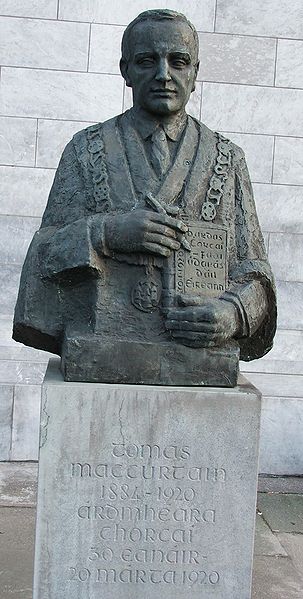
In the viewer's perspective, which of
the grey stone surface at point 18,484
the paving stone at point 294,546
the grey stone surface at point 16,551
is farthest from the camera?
the grey stone surface at point 18,484

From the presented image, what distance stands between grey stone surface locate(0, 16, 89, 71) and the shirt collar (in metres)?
3.08

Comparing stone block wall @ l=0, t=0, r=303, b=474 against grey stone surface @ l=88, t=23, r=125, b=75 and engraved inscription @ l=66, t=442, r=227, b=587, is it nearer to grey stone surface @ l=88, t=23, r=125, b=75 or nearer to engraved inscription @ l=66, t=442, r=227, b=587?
grey stone surface @ l=88, t=23, r=125, b=75

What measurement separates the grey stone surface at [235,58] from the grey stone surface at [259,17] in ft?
0.23

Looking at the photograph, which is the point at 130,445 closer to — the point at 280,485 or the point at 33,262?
the point at 33,262

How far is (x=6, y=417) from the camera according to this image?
258 inches

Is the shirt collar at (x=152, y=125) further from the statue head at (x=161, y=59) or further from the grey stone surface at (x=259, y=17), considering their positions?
the grey stone surface at (x=259, y=17)

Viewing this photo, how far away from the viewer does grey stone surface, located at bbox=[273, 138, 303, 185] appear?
6.82 meters

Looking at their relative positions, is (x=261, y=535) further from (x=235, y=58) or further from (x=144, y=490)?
(x=235, y=58)

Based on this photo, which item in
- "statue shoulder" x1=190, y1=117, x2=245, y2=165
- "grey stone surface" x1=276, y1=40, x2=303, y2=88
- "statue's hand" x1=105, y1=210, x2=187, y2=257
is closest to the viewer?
"statue's hand" x1=105, y1=210, x2=187, y2=257

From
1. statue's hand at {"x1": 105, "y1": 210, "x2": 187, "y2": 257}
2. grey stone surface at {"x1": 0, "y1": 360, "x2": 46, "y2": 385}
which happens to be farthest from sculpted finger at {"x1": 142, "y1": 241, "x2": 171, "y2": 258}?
grey stone surface at {"x1": 0, "y1": 360, "x2": 46, "y2": 385}

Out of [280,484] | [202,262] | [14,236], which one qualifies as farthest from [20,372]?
[202,262]

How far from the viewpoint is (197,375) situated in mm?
3600

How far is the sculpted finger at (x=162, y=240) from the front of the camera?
3477 millimetres

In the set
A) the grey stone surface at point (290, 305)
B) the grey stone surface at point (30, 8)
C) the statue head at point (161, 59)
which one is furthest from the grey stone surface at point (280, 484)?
the grey stone surface at point (30, 8)
